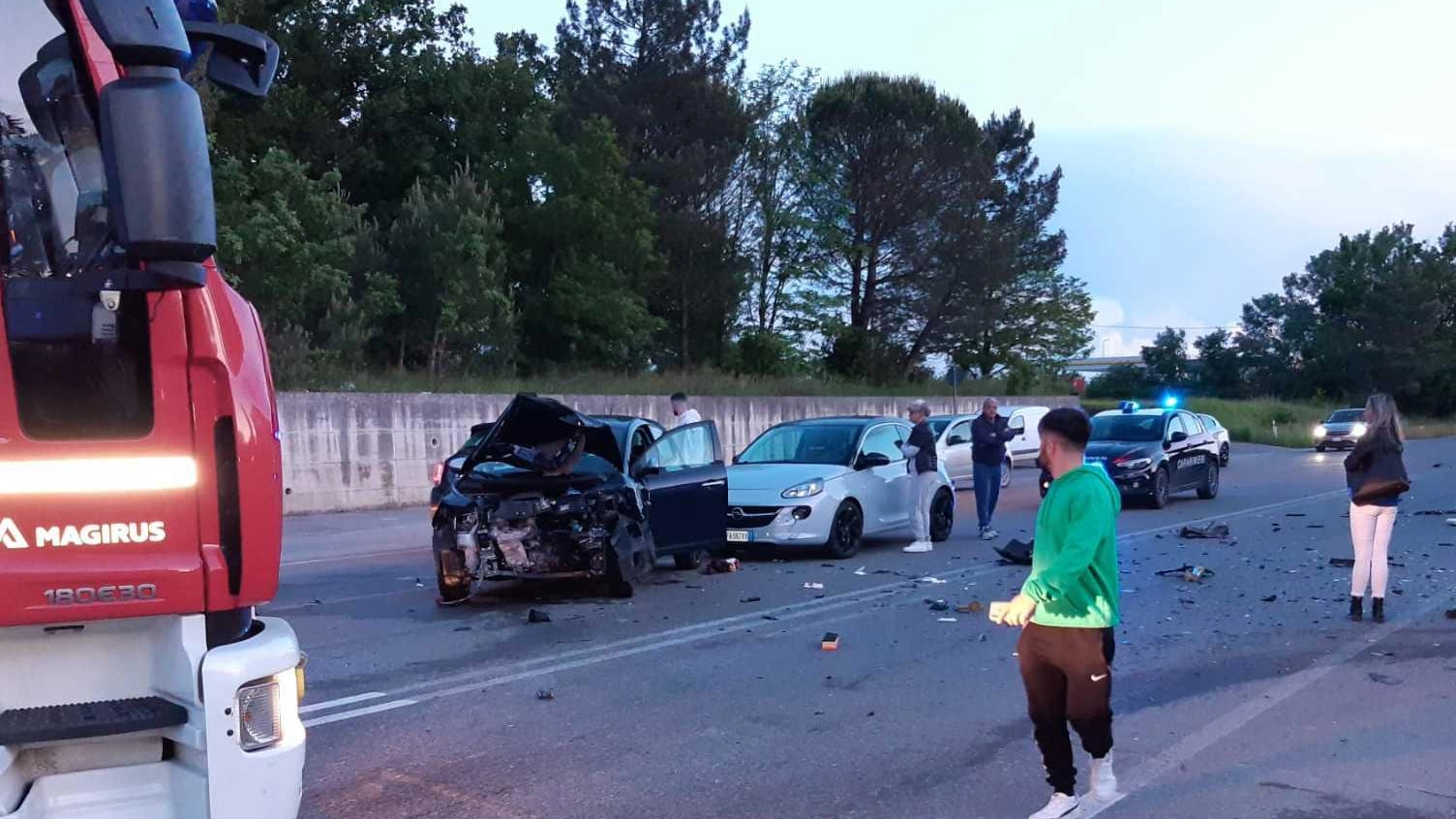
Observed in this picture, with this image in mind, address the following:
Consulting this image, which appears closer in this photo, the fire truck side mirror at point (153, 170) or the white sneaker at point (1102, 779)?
the fire truck side mirror at point (153, 170)

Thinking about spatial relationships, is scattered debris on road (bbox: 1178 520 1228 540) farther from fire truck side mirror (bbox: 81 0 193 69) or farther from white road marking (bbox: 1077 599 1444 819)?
fire truck side mirror (bbox: 81 0 193 69)

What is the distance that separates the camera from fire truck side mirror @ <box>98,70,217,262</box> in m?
3.22

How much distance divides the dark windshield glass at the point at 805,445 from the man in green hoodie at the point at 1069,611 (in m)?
9.31

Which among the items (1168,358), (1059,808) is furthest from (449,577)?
(1168,358)

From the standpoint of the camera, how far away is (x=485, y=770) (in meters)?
6.15

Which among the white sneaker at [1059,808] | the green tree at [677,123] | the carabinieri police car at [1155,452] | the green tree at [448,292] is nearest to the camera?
the white sneaker at [1059,808]

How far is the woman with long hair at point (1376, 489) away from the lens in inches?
384

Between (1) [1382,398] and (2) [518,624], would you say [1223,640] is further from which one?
(2) [518,624]

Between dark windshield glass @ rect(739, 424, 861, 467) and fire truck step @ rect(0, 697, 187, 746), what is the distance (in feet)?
37.3

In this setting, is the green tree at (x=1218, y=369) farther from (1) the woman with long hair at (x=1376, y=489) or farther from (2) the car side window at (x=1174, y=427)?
(1) the woman with long hair at (x=1376, y=489)

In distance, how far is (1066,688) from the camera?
206 inches

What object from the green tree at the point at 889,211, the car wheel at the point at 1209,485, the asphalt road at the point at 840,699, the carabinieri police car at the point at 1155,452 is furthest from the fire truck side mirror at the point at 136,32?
the green tree at the point at 889,211

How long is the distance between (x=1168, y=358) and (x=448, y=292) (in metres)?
57.2

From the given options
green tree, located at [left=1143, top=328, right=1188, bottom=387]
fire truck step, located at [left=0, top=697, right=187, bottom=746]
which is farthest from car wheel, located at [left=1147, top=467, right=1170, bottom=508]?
green tree, located at [left=1143, top=328, right=1188, bottom=387]
